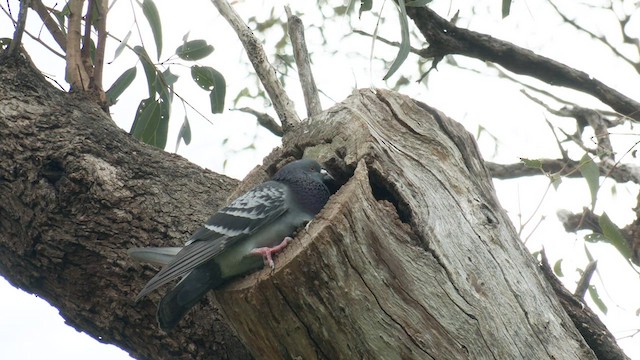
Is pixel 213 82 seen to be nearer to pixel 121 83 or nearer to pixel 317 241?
pixel 121 83

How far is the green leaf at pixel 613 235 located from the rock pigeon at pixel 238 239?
117 centimetres

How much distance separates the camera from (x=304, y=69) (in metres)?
2.71

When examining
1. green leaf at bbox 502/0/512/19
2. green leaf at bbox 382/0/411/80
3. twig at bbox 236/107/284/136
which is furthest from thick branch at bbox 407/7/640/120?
twig at bbox 236/107/284/136

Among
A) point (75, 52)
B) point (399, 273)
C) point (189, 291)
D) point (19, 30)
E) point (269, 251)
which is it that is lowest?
point (189, 291)

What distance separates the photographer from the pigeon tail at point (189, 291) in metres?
2.04

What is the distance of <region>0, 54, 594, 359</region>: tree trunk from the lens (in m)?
1.80

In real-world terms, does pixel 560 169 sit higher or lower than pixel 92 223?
higher

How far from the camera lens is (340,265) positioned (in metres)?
1.78

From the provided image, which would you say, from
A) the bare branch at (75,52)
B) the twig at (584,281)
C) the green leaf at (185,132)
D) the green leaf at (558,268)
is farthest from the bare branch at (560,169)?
the bare branch at (75,52)

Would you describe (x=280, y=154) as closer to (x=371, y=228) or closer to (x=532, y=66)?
(x=371, y=228)

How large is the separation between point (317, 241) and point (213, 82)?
1732 mm

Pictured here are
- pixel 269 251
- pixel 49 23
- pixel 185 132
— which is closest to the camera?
pixel 269 251

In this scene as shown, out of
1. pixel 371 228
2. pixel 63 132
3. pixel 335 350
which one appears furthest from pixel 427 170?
pixel 63 132

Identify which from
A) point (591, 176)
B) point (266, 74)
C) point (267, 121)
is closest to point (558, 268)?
point (591, 176)
